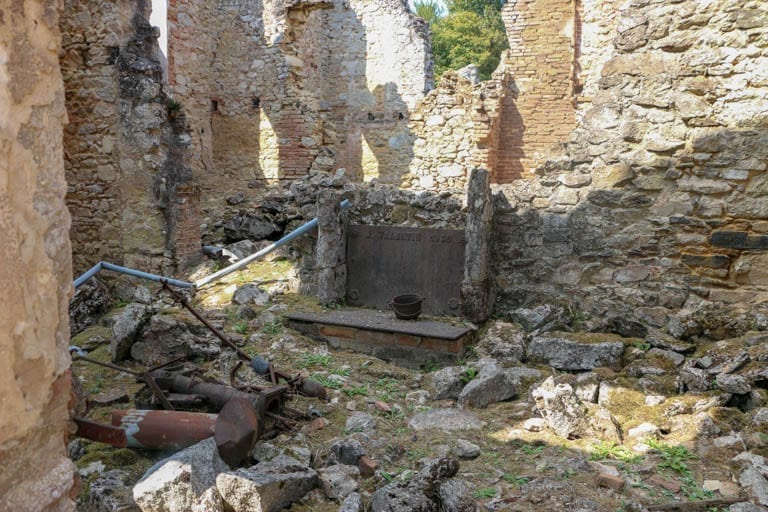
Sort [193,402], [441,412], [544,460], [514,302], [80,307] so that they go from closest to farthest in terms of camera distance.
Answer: [544,460]
[193,402]
[441,412]
[514,302]
[80,307]

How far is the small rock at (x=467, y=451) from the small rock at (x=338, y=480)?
2.12 feet

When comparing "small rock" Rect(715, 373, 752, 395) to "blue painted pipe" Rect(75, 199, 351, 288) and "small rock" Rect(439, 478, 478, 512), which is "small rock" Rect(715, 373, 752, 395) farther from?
"blue painted pipe" Rect(75, 199, 351, 288)

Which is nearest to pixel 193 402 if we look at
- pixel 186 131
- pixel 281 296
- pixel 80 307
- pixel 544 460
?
pixel 544 460

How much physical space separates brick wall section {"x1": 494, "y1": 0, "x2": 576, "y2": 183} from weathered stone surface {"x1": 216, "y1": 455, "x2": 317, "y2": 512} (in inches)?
342

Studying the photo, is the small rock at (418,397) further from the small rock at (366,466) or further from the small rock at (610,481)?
the small rock at (610,481)

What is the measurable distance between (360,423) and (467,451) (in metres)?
0.75

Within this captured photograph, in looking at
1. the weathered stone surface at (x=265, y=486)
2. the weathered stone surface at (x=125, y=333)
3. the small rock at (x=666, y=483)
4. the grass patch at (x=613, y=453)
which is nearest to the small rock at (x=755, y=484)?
the small rock at (x=666, y=483)

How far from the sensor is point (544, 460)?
343 cm

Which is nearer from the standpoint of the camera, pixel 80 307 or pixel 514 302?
pixel 514 302

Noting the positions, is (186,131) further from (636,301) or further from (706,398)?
(706,398)

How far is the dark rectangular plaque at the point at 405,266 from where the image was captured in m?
6.09

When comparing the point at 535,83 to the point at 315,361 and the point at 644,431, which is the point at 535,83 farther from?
the point at 644,431

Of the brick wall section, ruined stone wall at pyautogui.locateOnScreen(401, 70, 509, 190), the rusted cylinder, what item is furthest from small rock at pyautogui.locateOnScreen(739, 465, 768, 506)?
the brick wall section

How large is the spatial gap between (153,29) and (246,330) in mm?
4196
